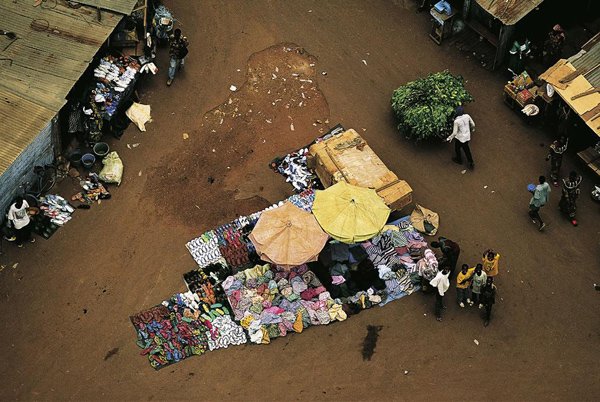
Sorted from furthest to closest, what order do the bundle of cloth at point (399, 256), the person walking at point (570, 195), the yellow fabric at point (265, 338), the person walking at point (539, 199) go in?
1. the person walking at point (570, 195)
2. the person walking at point (539, 199)
3. the bundle of cloth at point (399, 256)
4. the yellow fabric at point (265, 338)

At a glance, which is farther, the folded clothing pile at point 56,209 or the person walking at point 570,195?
the folded clothing pile at point 56,209

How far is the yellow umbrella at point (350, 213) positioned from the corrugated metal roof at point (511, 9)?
19.5 feet

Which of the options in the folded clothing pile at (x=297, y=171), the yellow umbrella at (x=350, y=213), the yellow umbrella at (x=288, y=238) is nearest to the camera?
the yellow umbrella at (x=288, y=238)

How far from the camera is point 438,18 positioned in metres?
19.0

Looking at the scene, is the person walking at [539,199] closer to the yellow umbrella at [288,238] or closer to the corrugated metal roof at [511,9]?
the corrugated metal roof at [511,9]

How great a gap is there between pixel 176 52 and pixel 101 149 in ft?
10.3

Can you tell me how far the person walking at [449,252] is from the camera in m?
14.6

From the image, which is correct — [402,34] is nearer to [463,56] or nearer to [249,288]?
[463,56]

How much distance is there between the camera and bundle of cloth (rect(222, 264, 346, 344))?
47.7 feet

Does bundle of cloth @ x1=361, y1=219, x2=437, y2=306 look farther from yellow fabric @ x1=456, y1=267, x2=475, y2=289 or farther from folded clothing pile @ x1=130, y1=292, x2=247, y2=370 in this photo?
folded clothing pile @ x1=130, y1=292, x2=247, y2=370

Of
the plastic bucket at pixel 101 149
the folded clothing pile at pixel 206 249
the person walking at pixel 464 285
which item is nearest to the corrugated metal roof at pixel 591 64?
the person walking at pixel 464 285

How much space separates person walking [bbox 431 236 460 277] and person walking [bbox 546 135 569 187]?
132 inches

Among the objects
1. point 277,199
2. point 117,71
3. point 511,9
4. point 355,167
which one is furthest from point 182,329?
point 511,9

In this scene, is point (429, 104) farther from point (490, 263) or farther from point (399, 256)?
point (490, 263)
